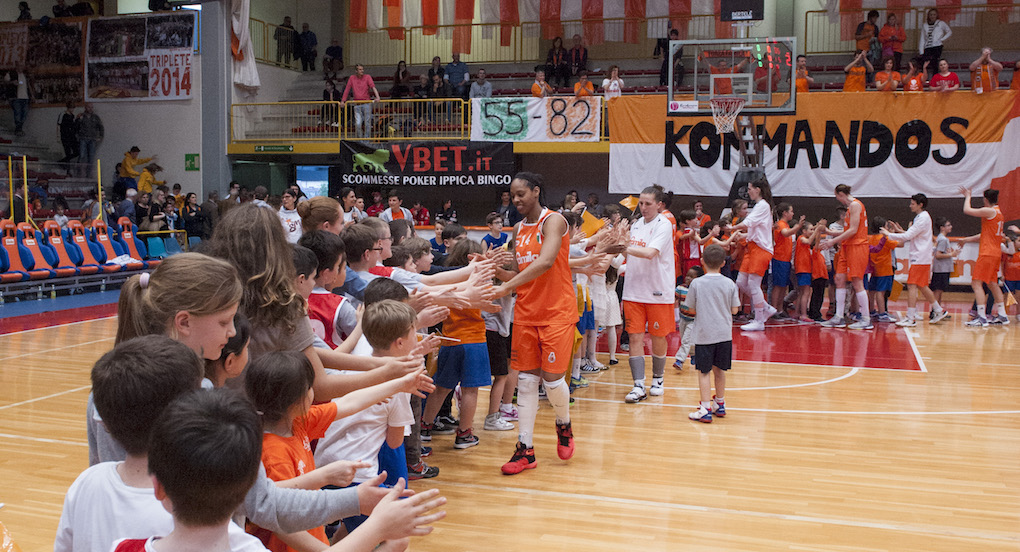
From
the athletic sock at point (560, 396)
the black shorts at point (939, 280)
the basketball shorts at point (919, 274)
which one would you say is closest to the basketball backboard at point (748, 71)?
the basketball shorts at point (919, 274)

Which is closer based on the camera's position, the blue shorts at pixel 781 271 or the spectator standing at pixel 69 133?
the blue shorts at pixel 781 271

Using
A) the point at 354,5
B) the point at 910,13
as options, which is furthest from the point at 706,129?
the point at 354,5

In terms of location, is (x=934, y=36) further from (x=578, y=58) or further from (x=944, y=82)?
(x=578, y=58)

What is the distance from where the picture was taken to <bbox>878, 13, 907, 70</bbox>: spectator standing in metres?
17.2

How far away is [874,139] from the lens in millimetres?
14250

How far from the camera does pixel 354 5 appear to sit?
19156 millimetres

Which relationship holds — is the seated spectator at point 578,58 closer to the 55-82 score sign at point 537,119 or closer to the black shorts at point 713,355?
the 55-82 score sign at point 537,119

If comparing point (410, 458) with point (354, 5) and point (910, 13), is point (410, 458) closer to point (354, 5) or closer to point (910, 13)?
point (354, 5)

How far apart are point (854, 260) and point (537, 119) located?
23.8ft

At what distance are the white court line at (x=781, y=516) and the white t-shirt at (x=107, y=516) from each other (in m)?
3.20

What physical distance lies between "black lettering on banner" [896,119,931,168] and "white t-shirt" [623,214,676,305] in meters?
8.76

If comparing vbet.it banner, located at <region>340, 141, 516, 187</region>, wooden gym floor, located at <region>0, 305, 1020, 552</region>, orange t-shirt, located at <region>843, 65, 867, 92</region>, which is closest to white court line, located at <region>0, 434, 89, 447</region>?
wooden gym floor, located at <region>0, 305, 1020, 552</region>

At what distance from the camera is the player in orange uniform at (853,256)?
11.1m

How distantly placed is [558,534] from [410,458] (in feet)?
4.07
